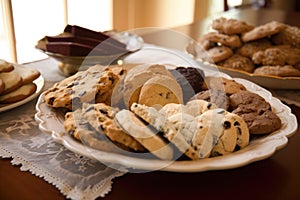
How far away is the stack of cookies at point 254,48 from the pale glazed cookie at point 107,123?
535 mm

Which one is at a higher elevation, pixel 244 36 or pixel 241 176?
pixel 244 36

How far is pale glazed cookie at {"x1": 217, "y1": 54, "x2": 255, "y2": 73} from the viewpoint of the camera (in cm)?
106

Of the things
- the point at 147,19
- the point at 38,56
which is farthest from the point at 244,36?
the point at 147,19

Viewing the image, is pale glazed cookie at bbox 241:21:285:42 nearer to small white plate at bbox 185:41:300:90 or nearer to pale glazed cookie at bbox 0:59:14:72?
small white plate at bbox 185:41:300:90

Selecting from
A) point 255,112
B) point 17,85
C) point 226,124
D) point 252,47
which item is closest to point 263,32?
point 252,47

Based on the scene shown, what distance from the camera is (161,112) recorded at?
2.10 feet

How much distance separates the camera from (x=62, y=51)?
1.01m

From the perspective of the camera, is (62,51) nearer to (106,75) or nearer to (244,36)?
(106,75)

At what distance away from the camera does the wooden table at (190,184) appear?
59cm

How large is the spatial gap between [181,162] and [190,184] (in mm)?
69

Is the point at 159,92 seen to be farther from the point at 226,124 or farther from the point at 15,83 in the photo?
the point at 15,83

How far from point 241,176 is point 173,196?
132mm

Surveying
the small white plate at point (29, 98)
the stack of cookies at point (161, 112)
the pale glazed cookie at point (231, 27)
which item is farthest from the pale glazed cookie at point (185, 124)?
the pale glazed cookie at point (231, 27)

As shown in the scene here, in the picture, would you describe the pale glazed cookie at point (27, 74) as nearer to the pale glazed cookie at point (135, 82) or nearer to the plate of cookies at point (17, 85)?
the plate of cookies at point (17, 85)
